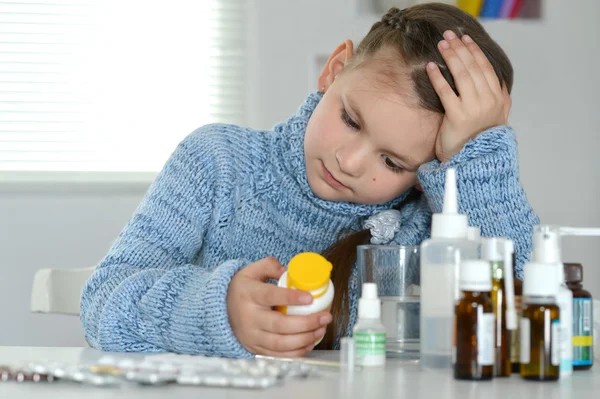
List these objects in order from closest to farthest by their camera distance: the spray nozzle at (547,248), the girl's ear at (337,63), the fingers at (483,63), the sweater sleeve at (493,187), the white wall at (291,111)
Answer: the spray nozzle at (547,248)
the sweater sleeve at (493,187)
the fingers at (483,63)
the girl's ear at (337,63)
the white wall at (291,111)

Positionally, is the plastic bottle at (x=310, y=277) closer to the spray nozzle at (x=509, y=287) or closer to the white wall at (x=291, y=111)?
the spray nozzle at (x=509, y=287)

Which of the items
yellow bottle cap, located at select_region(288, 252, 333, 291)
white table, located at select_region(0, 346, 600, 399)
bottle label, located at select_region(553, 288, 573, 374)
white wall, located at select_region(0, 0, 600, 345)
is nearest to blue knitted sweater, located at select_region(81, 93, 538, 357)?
yellow bottle cap, located at select_region(288, 252, 333, 291)

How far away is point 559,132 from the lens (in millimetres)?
2799

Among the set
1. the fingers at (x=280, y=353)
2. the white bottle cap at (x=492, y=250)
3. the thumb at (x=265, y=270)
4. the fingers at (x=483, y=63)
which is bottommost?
the fingers at (x=280, y=353)

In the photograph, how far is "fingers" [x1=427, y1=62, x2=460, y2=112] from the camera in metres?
1.13

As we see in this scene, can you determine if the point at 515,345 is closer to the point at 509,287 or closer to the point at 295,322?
the point at 509,287

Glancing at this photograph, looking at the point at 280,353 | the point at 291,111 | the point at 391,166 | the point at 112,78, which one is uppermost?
the point at 112,78

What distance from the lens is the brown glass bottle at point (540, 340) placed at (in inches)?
28.1

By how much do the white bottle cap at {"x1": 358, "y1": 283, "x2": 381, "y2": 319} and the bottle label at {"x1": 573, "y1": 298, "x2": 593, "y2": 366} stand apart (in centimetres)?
19

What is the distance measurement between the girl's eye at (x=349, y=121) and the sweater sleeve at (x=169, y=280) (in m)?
0.23

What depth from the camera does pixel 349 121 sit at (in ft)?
3.77

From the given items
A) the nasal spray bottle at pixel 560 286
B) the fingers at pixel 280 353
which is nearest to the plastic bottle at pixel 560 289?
the nasal spray bottle at pixel 560 286

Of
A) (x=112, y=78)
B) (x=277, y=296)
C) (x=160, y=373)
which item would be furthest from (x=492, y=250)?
(x=112, y=78)

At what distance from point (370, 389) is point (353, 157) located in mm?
503
